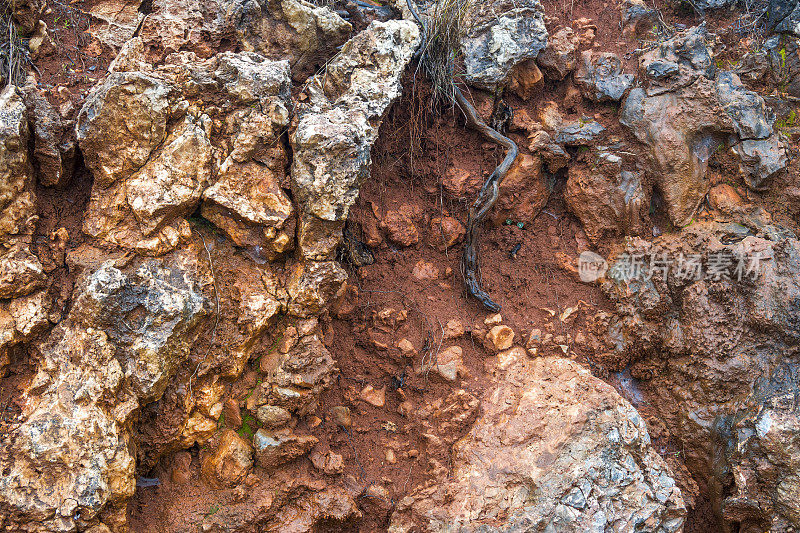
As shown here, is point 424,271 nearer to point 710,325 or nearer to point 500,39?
point 500,39

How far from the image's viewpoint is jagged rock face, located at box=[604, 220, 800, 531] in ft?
10.3

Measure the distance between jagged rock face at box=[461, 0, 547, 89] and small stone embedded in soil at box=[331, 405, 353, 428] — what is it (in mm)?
2279

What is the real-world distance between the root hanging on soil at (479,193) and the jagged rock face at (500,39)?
0.71 feet

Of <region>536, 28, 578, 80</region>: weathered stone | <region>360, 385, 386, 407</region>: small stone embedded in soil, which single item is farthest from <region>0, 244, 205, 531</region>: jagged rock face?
<region>536, 28, 578, 80</region>: weathered stone

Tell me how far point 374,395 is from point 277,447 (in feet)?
2.15

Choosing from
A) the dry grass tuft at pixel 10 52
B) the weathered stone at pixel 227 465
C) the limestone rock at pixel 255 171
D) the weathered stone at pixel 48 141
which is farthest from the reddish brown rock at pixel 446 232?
the dry grass tuft at pixel 10 52

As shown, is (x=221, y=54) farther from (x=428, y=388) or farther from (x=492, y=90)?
(x=428, y=388)

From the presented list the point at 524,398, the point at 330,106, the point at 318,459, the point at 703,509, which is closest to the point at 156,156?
the point at 330,106

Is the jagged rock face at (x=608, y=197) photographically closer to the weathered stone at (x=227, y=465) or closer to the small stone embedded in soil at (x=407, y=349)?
the small stone embedded in soil at (x=407, y=349)

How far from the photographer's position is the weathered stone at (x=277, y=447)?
9.59 ft

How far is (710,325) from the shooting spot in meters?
3.27

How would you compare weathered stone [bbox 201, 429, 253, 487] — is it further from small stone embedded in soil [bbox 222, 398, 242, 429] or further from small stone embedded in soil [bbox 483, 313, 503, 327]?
small stone embedded in soil [bbox 483, 313, 503, 327]

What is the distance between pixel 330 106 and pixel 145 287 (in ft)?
4.75

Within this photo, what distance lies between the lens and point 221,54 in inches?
118
